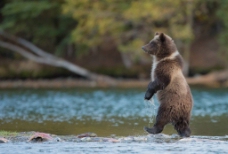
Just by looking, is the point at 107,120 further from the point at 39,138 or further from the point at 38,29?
the point at 38,29

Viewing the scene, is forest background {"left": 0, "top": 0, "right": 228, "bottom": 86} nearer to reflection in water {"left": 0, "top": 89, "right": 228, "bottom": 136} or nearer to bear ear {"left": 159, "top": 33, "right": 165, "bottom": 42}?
reflection in water {"left": 0, "top": 89, "right": 228, "bottom": 136}

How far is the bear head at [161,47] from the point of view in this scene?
1430 cm

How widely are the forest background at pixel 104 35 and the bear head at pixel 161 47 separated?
87.3ft

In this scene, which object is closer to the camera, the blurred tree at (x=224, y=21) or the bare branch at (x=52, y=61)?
the blurred tree at (x=224, y=21)

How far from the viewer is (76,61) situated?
48969 millimetres

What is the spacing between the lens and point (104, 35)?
45.8m

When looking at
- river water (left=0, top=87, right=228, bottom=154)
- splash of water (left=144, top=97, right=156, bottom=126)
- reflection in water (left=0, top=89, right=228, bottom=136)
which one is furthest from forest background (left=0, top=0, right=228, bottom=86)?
splash of water (left=144, top=97, right=156, bottom=126)

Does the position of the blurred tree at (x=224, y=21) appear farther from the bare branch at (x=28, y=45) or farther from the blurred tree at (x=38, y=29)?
the bare branch at (x=28, y=45)

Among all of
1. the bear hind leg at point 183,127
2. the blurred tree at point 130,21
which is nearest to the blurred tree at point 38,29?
the blurred tree at point 130,21

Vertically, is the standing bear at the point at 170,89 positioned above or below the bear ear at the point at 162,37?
below

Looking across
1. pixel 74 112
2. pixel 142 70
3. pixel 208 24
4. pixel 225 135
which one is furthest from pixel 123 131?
pixel 208 24

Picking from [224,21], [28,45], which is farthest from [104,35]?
[224,21]

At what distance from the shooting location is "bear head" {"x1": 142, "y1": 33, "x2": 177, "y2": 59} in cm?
1430

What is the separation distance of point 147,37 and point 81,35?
4284 millimetres
